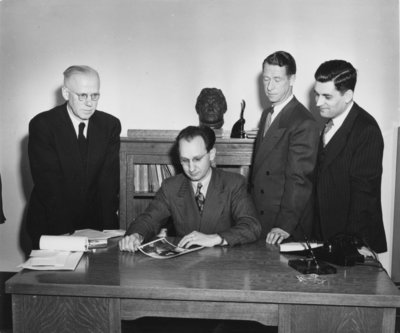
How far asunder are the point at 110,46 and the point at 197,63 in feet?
2.59

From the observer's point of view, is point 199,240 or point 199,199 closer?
point 199,240

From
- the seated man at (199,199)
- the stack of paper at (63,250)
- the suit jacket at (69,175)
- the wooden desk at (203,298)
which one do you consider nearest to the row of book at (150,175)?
the suit jacket at (69,175)

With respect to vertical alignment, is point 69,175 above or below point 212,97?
below

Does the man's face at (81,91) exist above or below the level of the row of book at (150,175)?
above

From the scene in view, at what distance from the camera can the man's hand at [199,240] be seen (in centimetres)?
232

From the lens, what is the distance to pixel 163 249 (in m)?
2.31

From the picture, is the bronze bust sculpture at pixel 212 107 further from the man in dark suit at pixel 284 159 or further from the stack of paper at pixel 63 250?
the stack of paper at pixel 63 250

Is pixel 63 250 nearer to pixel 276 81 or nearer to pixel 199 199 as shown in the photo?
pixel 199 199

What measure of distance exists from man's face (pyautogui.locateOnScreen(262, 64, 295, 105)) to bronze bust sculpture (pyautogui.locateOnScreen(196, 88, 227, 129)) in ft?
3.43

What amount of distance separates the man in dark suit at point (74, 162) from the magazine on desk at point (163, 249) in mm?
1005

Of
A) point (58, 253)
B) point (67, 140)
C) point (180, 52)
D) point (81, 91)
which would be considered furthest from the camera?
point (180, 52)

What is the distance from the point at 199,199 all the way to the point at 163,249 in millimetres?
441

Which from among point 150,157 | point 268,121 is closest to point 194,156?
point 268,121

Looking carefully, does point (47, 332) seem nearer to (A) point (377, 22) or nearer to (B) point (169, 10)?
(B) point (169, 10)
